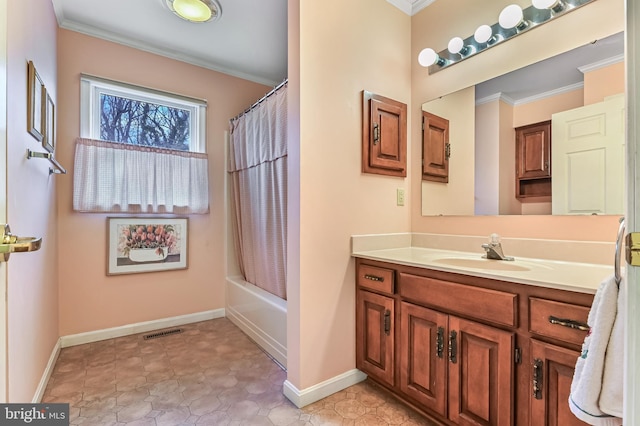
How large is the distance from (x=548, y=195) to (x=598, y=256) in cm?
35

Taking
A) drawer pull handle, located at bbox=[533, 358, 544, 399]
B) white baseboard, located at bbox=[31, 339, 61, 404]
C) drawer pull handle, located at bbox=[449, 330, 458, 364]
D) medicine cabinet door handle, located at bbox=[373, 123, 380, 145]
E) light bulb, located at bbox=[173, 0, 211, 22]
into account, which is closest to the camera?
drawer pull handle, located at bbox=[533, 358, 544, 399]

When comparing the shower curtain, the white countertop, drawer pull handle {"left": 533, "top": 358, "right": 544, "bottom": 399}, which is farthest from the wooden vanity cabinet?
the shower curtain

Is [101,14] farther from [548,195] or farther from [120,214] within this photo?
[548,195]

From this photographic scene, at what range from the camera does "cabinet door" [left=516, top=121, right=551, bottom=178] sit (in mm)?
1534

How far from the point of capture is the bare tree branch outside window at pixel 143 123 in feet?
8.58

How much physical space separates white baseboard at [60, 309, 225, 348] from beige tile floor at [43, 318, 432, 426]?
74mm

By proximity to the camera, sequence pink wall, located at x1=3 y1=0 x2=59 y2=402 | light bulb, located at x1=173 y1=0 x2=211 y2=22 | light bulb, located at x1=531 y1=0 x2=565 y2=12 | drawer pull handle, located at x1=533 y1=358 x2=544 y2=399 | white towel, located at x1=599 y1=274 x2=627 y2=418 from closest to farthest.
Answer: white towel, located at x1=599 y1=274 x2=627 y2=418, drawer pull handle, located at x1=533 y1=358 x2=544 y2=399, pink wall, located at x1=3 y1=0 x2=59 y2=402, light bulb, located at x1=531 y1=0 x2=565 y2=12, light bulb, located at x1=173 y1=0 x2=211 y2=22

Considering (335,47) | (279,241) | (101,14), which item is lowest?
(279,241)

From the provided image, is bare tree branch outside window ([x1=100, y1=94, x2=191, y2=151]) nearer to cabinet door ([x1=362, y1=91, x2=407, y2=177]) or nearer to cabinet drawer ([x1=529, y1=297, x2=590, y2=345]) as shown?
cabinet door ([x1=362, y1=91, x2=407, y2=177])

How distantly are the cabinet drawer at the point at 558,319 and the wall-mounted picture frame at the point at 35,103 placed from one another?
242 centimetres

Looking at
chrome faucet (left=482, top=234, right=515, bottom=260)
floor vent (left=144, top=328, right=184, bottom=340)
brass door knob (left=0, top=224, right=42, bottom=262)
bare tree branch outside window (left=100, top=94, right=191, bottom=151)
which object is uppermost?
bare tree branch outside window (left=100, top=94, right=191, bottom=151)

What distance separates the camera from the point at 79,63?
7.99 feet

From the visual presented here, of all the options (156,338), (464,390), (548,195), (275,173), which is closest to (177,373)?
(156,338)

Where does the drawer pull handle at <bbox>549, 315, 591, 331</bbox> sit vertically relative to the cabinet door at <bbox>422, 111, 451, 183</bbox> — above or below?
below
